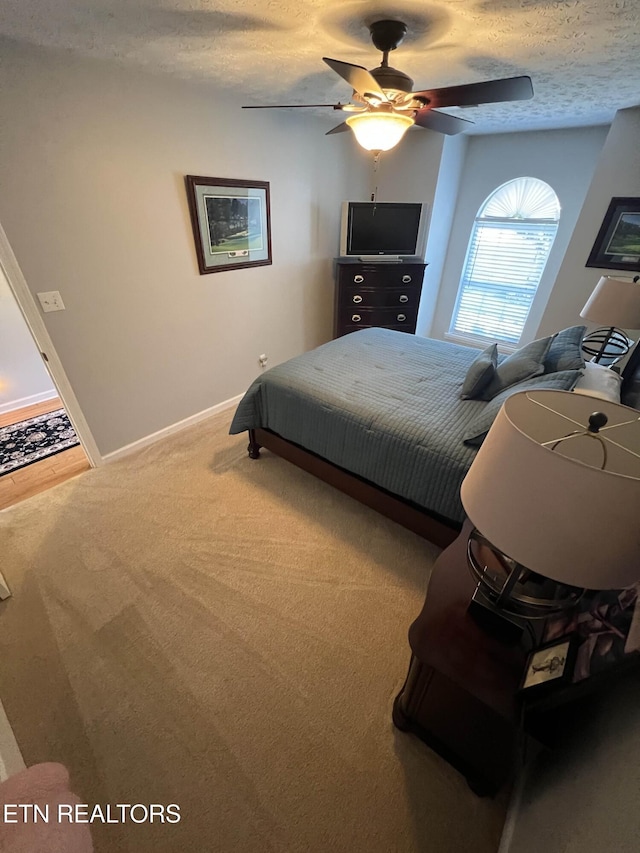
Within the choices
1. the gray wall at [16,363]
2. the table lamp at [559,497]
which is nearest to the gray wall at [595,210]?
the table lamp at [559,497]

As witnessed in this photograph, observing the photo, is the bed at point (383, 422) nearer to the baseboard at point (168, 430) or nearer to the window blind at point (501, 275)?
the baseboard at point (168, 430)

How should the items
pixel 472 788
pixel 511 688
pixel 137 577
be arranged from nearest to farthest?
pixel 511 688, pixel 472 788, pixel 137 577

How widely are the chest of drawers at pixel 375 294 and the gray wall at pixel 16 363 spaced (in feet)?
9.69

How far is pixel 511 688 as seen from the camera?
33.1 inches

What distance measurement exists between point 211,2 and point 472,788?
2956mm

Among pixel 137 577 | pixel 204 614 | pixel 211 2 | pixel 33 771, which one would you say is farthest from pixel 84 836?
pixel 211 2

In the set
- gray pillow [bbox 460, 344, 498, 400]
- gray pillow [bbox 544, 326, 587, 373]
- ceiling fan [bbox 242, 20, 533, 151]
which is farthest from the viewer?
gray pillow [bbox 460, 344, 498, 400]

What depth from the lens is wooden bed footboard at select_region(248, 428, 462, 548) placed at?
1767 mm

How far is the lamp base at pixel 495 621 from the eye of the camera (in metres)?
0.90

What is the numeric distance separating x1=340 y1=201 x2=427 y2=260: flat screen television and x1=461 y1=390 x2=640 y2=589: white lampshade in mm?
3364

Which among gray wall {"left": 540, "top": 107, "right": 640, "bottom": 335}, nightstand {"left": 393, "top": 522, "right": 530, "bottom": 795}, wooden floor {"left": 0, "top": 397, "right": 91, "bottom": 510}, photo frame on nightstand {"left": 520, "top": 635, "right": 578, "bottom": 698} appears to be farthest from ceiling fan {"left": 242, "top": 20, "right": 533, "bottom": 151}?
wooden floor {"left": 0, "top": 397, "right": 91, "bottom": 510}

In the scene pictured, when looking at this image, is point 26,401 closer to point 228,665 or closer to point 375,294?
point 228,665

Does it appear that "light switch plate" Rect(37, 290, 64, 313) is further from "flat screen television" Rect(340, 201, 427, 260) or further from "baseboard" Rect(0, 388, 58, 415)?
"flat screen television" Rect(340, 201, 427, 260)

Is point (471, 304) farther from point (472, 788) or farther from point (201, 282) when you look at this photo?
point (472, 788)
